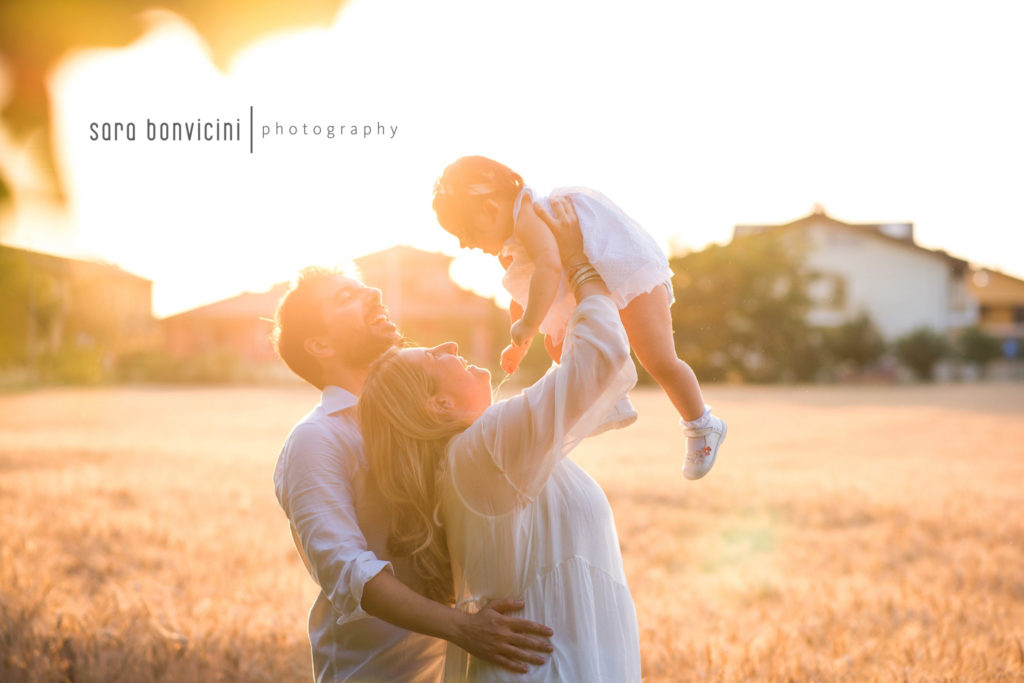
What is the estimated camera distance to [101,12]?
4.25 feet

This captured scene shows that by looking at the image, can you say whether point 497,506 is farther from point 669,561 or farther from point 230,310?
point 230,310

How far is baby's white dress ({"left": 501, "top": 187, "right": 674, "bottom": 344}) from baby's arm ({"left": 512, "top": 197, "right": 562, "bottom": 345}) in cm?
8

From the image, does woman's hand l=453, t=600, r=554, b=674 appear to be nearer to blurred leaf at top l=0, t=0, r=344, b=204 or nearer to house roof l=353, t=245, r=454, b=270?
blurred leaf at top l=0, t=0, r=344, b=204

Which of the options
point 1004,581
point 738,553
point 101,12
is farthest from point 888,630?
point 101,12

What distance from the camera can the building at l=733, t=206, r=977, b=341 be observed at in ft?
166

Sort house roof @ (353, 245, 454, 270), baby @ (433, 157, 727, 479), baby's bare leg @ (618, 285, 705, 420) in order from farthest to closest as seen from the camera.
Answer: house roof @ (353, 245, 454, 270), baby's bare leg @ (618, 285, 705, 420), baby @ (433, 157, 727, 479)

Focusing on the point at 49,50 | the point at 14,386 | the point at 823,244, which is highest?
the point at 823,244

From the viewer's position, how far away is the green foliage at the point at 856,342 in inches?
1748

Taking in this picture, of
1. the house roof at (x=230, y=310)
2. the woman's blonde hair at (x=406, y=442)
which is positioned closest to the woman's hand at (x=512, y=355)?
the woman's blonde hair at (x=406, y=442)

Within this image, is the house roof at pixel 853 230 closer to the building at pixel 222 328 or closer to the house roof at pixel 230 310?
the house roof at pixel 230 310

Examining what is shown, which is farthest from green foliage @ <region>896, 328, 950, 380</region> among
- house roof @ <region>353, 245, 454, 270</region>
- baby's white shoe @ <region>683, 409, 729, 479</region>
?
baby's white shoe @ <region>683, 409, 729, 479</region>

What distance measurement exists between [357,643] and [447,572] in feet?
1.27

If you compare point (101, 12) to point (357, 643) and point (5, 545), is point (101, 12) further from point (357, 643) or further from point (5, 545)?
point (5, 545)

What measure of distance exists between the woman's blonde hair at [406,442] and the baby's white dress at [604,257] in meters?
0.45
